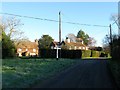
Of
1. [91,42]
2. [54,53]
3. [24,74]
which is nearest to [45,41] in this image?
[54,53]

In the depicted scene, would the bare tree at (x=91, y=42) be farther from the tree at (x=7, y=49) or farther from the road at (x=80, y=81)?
the road at (x=80, y=81)

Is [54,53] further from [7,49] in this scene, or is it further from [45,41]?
[45,41]

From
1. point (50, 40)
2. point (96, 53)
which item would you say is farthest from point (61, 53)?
point (50, 40)

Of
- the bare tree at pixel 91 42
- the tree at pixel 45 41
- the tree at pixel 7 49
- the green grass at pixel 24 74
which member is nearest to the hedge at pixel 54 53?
the tree at pixel 7 49

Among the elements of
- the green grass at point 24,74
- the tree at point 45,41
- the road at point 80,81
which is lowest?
the road at point 80,81

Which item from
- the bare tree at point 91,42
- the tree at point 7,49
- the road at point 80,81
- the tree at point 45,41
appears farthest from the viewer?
the bare tree at point 91,42

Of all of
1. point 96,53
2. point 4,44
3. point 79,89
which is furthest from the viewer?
point 96,53

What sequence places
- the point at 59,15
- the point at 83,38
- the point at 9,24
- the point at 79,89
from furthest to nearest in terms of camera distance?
the point at 83,38, the point at 9,24, the point at 59,15, the point at 79,89

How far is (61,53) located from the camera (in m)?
72.2

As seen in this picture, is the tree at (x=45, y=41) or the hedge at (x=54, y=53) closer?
the hedge at (x=54, y=53)

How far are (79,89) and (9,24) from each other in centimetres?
6794

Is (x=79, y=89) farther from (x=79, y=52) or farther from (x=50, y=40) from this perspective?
(x=50, y=40)

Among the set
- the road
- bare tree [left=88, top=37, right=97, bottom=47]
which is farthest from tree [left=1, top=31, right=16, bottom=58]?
bare tree [left=88, top=37, right=97, bottom=47]

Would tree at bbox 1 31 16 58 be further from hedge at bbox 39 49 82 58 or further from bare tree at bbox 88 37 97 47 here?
bare tree at bbox 88 37 97 47
